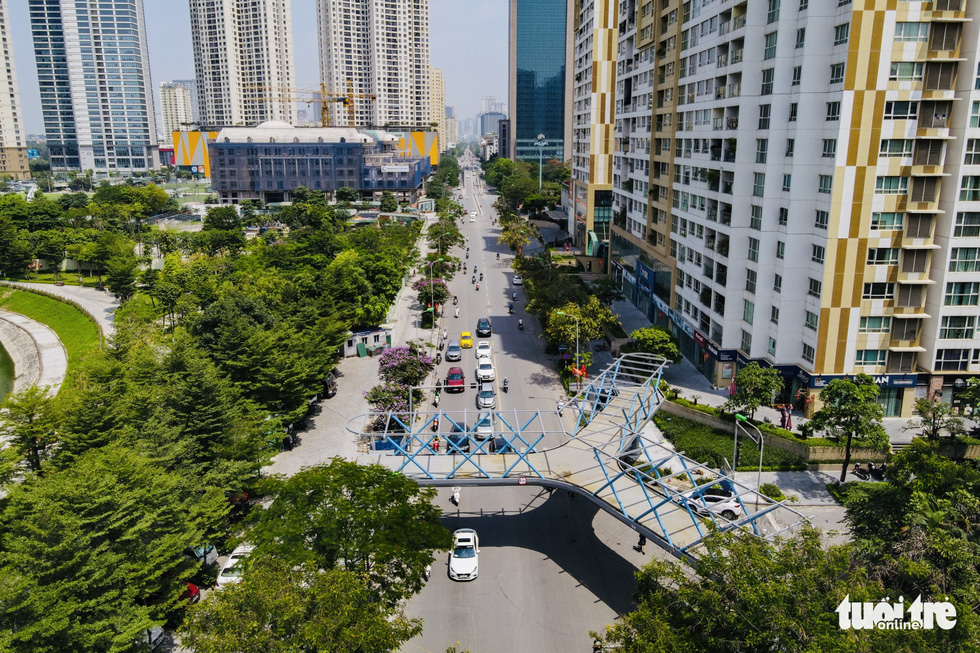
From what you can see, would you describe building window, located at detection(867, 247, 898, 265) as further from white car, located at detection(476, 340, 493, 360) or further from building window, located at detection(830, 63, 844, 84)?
white car, located at detection(476, 340, 493, 360)

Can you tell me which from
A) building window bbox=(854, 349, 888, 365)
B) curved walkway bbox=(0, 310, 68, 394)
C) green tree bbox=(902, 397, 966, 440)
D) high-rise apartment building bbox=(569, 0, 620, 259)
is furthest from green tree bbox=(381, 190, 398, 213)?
green tree bbox=(902, 397, 966, 440)

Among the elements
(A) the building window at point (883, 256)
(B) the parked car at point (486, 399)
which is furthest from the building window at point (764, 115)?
(B) the parked car at point (486, 399)

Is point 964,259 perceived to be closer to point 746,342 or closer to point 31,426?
point 746,342

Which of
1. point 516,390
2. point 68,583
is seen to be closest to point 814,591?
point 68,583

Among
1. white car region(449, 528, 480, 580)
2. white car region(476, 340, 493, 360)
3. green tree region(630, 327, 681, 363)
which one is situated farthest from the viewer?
white car region(476, 340, 493, 360)

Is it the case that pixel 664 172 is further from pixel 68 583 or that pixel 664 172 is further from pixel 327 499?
pixel 68 583
